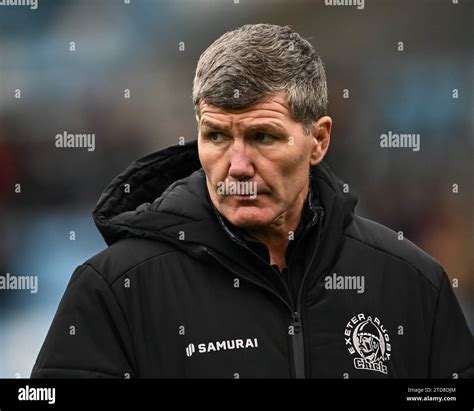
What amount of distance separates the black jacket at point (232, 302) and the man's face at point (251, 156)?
0.25ft

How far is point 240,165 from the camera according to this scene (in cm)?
219

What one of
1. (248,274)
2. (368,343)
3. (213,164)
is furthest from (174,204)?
(368,343)

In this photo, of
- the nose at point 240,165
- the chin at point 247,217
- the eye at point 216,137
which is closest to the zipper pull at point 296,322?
the chin at point 247,217

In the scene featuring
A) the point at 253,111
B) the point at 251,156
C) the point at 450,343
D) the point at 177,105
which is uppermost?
the point at 177,105

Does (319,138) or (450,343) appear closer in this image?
(450,343)

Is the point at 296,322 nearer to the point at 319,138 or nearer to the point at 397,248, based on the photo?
the point at 397,248

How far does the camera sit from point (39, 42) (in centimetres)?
555

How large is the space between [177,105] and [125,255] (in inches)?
125

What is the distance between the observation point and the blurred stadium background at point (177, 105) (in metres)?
5.09

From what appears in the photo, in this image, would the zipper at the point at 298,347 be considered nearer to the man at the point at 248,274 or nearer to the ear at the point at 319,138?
the man at the point at 248,274

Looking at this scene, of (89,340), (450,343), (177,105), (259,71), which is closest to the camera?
(89,340)

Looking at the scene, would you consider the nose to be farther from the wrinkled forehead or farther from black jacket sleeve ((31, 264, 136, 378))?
black jacket sleeve ((31, 264, 136, 378))
